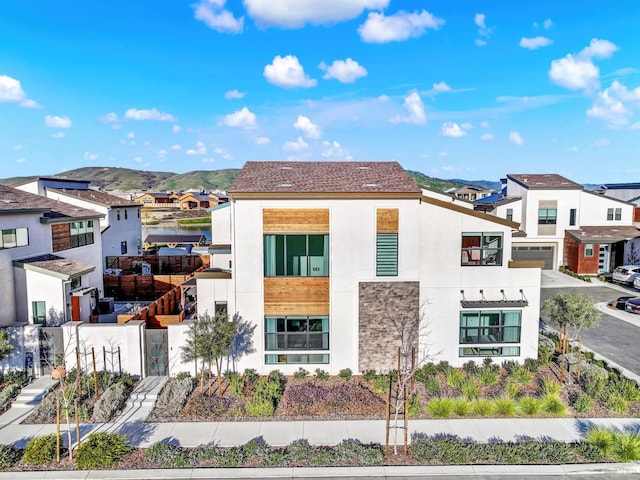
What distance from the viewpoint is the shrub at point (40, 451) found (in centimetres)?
943

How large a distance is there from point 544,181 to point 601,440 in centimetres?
2920

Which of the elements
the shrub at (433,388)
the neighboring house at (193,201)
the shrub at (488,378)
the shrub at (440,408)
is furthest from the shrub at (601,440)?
the neighboring house at (193,201)

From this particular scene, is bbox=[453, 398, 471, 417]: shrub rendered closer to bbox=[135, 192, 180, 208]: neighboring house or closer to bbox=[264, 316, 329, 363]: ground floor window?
bbox=[264, 316, 329, 363]: ground floor window

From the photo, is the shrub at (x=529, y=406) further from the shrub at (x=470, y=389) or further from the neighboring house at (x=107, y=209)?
the neighboring house at (x=107, y=209)

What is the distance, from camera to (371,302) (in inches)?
556

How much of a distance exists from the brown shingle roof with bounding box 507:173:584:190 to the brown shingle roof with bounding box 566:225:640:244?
3.62m

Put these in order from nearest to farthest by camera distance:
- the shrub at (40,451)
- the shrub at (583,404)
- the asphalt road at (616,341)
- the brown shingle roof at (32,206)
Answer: the shrub at (40,451), the shrub at (583,404), the asphalt road at (616,341), the brown shingle roof at (32,206)

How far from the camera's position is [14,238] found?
16.0 m

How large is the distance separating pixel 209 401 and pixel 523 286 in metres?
11.5

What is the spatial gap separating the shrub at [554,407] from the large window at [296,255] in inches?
306

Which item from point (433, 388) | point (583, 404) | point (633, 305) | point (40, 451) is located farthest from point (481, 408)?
point (633, 305)

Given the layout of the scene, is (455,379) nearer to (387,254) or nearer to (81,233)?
(387,254)

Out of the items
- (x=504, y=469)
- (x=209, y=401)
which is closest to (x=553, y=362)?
(x=504, y=469)

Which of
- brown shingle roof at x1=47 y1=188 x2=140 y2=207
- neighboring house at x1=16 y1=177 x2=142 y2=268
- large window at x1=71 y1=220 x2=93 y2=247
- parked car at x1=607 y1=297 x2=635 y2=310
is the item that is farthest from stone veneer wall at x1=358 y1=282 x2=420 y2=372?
brown shingle roof at x1=47 y1=188 x2=140 y2=207
